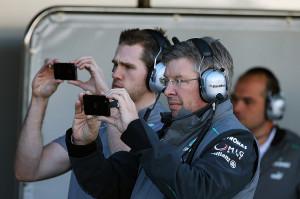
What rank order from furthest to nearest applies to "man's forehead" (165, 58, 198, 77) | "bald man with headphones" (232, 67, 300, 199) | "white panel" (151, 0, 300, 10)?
"white panel" (151, 0, 300, 10) → "bald man with headphones" (232, 67, 300, 199) → "man's forehead" (165, 58, 198, 77)

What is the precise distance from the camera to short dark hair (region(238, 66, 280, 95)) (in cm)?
480

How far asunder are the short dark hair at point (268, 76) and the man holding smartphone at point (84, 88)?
3.73 ft

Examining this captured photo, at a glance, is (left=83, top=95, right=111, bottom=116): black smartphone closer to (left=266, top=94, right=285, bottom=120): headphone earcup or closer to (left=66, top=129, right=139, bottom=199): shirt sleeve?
(left=66, top=129, right=139, bottom=199): shirt sleeve

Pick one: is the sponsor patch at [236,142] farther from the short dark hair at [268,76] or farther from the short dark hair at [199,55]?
the short dark hair at [268,76]

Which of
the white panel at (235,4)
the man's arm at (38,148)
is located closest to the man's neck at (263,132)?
the white panel at (235,4)

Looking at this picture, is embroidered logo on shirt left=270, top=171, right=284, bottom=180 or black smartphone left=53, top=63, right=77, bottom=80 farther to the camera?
embroidered logo on shirt left=270, top=171, right=284, bottom=180

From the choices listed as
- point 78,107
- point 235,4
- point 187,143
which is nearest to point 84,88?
point 78,107

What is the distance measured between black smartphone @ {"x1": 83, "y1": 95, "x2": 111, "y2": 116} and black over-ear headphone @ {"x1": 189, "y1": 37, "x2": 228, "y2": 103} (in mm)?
292

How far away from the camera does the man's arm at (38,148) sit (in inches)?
146

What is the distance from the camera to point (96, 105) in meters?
2.89

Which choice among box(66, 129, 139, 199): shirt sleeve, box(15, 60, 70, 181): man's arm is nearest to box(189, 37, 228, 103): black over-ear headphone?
box(66, 129, 139, 199): shirt sleeve

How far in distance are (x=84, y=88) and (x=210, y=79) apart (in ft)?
3.22

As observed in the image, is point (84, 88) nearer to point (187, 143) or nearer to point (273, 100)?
point (187, 143)

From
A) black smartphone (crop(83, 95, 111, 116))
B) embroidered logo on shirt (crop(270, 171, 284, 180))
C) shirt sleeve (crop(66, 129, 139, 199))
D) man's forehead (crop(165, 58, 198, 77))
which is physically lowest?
embroidered logo on shirt (crop(270, 171, 284, 180))
